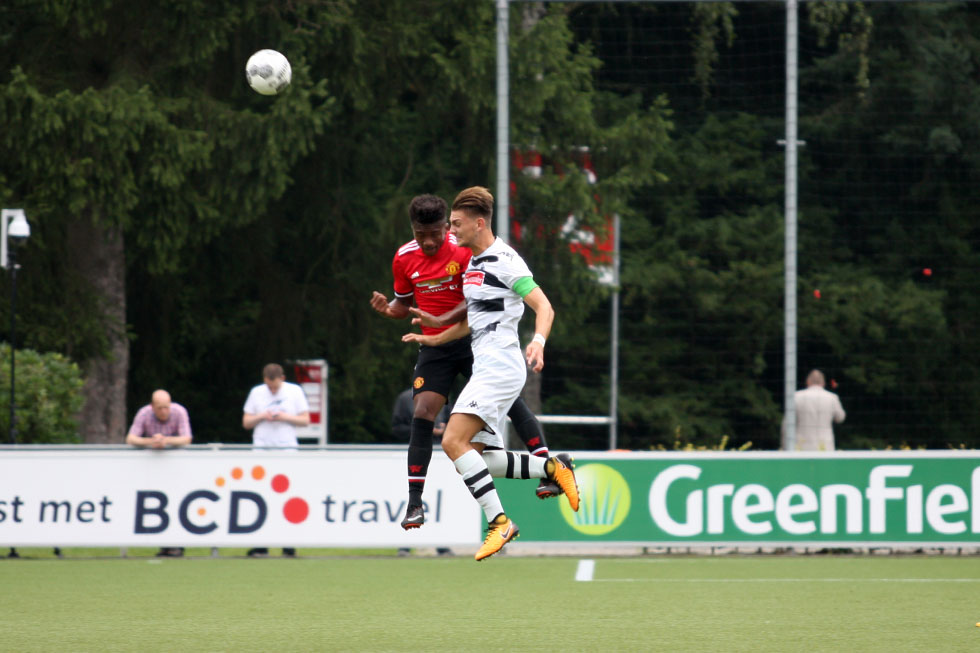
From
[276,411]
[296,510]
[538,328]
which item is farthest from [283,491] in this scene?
[538,328]

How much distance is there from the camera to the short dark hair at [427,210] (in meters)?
8.13

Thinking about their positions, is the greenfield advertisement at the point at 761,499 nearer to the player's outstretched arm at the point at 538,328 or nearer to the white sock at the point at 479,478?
the white sock at the point at 479,478

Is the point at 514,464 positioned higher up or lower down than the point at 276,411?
higher up

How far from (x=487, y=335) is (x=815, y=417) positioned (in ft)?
31.9

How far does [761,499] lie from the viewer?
14797mm

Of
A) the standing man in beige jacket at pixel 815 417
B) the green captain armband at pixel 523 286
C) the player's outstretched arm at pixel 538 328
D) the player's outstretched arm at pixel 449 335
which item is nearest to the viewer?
the player's outstretched arm at pixel 538 328

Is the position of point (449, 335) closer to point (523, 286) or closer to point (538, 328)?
point (523, 286)

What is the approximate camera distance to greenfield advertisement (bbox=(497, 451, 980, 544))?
48.1ft

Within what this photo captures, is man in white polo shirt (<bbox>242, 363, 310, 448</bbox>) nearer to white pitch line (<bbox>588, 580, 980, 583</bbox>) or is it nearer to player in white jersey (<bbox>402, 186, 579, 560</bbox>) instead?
white pitch line (<bbox>588, 580, 980, 583</bbox>)

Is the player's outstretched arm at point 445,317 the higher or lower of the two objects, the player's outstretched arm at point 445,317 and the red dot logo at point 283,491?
the higher

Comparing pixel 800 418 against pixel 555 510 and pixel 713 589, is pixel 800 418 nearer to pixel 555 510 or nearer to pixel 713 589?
pixel 555 510

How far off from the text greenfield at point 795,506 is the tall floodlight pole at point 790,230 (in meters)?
0.72

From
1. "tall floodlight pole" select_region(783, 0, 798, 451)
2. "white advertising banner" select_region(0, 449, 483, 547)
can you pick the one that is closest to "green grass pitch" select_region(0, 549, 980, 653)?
"white advertising banner" select_region(0, 449, 483, 547)

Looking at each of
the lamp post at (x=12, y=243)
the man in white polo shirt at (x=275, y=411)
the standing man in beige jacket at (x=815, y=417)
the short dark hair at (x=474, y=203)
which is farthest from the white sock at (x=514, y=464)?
the lamp post at (x=12, y=243)
